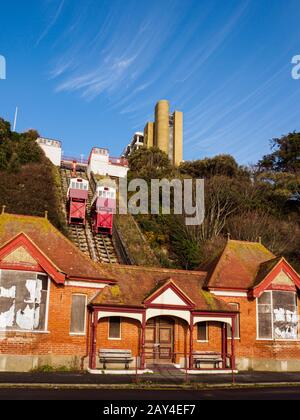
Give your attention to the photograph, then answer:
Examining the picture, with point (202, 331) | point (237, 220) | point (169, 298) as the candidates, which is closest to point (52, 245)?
point (169, 298)

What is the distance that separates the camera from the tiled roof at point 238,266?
2633 cm

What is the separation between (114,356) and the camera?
22641 mm

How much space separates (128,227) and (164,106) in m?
71.8

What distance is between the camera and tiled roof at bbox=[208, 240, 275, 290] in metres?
26.3

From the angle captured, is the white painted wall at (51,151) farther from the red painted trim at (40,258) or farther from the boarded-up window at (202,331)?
the boarded-up window at (202,331)

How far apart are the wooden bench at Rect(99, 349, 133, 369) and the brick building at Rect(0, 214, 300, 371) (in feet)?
1.16

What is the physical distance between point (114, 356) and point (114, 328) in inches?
59.7

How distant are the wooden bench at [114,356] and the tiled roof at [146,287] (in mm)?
2204

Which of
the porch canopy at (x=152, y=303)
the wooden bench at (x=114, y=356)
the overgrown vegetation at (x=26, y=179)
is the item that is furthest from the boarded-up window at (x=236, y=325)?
the overgrown vegetation at (x=26, y=179)

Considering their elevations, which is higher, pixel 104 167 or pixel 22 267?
pixel 104 167

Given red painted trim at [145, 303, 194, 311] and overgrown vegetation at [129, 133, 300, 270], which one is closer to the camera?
red painted trim at [145, 303, 194, 311]

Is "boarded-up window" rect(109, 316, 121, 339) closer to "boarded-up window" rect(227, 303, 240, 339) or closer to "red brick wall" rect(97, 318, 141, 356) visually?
"red brick wall" rect(97, 318, 141, 356)

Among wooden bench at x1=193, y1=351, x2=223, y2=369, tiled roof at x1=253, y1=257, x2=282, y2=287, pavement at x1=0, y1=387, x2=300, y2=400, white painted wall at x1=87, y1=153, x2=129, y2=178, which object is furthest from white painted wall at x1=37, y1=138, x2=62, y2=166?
pavement at x1=0, y1=387, x2=300, y2=400

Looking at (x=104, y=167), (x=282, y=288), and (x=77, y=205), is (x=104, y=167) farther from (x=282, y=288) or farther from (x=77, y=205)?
(x=282, y=288)
